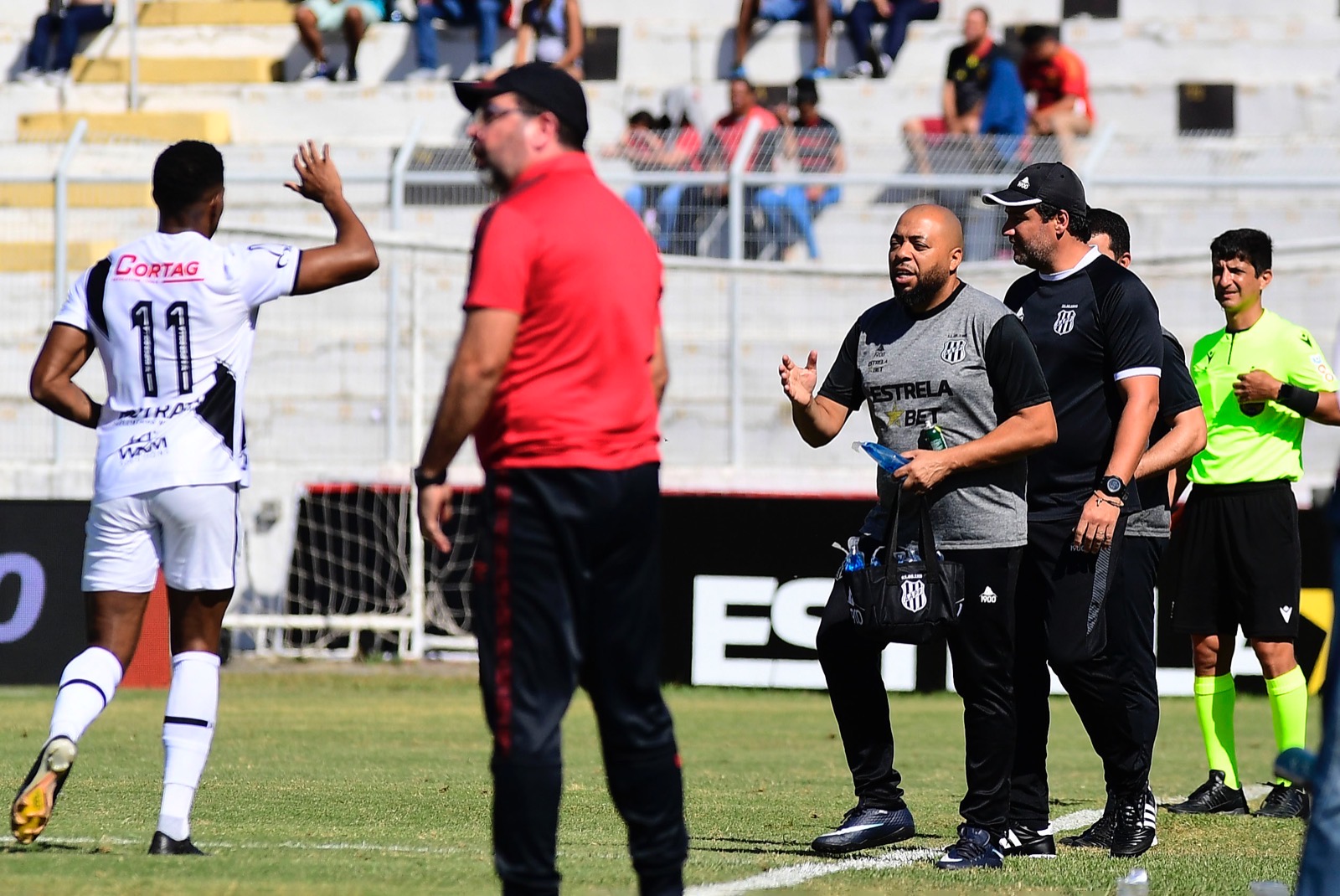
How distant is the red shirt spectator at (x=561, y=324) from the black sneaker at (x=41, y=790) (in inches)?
75.9

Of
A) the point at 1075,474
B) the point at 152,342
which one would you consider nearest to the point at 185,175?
the point at 152,342

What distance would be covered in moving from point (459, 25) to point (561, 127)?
17132 mm

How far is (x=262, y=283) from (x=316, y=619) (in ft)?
28.3

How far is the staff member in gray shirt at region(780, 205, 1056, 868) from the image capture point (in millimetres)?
6242

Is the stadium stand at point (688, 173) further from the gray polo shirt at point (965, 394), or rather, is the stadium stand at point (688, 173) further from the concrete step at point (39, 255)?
the gray polo shirt at point (965, 394)

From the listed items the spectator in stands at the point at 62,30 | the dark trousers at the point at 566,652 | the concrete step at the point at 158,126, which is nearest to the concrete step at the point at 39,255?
the concrete step at the point at 158,126

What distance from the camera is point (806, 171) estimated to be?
16953 mm

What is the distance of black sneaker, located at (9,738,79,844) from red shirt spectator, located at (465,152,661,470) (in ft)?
6.33

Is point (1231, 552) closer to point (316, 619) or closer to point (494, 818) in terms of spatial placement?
point (494, 818)

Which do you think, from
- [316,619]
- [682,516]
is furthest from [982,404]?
[316,619]

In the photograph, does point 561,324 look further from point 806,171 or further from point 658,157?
point 658,157

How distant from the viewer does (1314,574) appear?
1259 centimetres

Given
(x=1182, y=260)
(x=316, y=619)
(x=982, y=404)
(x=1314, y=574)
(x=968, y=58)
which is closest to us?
(x=982, y=404)

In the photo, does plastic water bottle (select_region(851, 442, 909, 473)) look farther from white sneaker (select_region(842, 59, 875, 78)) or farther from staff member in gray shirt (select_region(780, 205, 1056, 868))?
white sneaker (select_region(842, 59, 875, 78))
